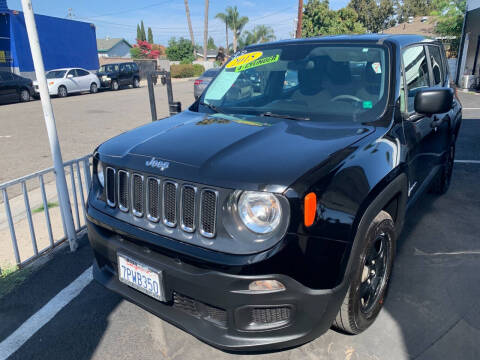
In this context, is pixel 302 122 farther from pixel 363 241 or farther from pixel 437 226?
pixel 437 226

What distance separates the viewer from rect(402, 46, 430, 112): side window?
10.2 ft

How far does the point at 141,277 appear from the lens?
2262mm

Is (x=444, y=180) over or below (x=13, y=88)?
below

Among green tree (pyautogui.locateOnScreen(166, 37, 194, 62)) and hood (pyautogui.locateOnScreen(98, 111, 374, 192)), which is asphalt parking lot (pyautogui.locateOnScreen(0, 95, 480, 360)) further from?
green tree (pyautogui.locateOnScreen(166, 37, 194, 62))

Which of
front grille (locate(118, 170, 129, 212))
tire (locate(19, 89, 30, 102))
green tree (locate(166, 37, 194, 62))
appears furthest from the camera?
green tree (locate(166, 37, 194, 62))

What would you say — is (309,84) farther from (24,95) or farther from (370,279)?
(24,95)

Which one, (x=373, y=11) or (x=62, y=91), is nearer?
(x=62, y=91)

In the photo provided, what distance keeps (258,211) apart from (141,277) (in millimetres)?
830

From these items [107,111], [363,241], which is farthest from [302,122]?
[107,111]

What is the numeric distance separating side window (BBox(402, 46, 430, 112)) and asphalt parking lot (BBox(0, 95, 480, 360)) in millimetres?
1434

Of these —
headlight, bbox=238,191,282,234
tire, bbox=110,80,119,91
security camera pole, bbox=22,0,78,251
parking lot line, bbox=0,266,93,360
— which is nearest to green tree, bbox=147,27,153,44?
tire, bbox=110,80,119,91

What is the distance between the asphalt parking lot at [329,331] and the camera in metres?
2.48

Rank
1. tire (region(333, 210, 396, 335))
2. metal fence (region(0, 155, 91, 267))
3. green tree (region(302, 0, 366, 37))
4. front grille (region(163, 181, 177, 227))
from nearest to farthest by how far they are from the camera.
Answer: front grille (region(163, 181, 177, 227))
tire (region(333, 210, 396, 335))
metal fence (region(0, 155, 91, 267))
green tree (region(302, 0, 366, 37))

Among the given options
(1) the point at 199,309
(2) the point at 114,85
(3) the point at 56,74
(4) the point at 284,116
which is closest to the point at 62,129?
(4) the point at 284,116
